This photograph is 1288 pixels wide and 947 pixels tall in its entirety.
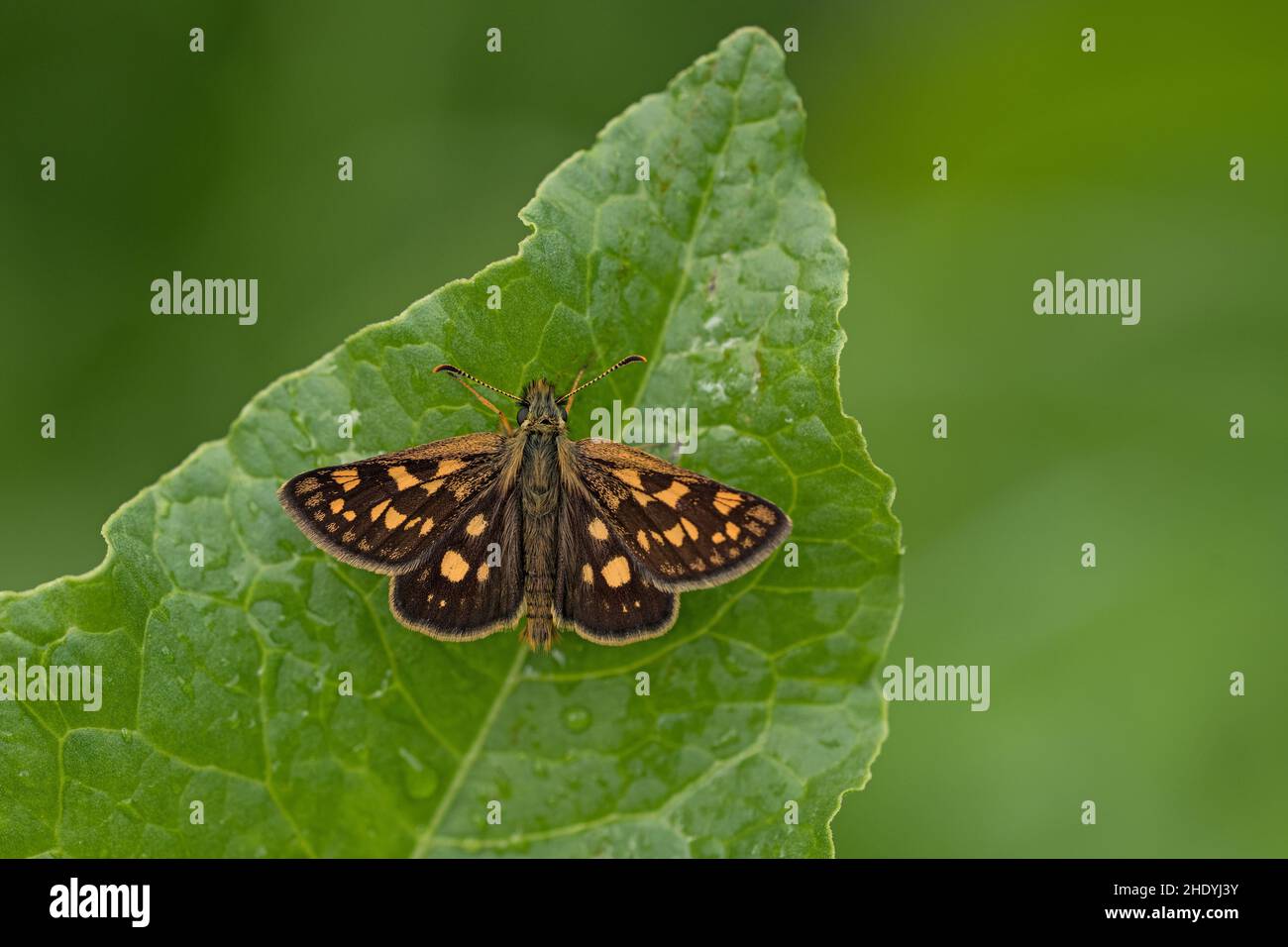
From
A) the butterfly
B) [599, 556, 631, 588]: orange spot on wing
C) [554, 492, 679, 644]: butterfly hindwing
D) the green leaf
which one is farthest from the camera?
[599, 556, 631, 588]: orange spot on wing

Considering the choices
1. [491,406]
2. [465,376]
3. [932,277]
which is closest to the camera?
[465,376]

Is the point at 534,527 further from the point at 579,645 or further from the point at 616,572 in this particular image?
the point at 579,645

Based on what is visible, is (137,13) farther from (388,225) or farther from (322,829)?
(322,829)

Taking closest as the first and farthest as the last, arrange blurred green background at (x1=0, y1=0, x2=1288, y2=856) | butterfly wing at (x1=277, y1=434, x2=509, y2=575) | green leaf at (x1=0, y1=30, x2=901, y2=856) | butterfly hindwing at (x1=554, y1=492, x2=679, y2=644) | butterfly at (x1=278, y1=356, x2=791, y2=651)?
green leaf at (x1=0, y1=30, x2=901, y2=856), butterfly wing at (x1=277, y1=434, x2=509, y2=575), butterfly at (x1=278, y1=356, x2=791, y2=651), butterfly hindwing at (x1=554, y1=492, x2=679, y2=644), blurred green background at (x1=0, y1=0, x2=1288, y2=856)

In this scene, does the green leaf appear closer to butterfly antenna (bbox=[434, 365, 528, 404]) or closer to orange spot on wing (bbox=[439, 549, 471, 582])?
butterfly antenna (bbox=[434, 365, 528, 404])

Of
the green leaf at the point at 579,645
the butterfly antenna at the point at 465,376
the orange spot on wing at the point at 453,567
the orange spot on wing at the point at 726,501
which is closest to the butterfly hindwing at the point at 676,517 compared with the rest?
the orange spot on wing at the point at 726,501

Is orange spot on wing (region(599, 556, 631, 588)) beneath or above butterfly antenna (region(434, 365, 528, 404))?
beneath

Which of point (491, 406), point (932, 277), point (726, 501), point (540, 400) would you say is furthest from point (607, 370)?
point (932, 277)

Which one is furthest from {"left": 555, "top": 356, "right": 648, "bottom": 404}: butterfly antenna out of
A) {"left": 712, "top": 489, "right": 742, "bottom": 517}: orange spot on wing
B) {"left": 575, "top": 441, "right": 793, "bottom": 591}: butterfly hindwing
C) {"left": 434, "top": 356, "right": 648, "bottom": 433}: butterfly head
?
{"left": 712, "top": 489, "right": 742, "bottom": 517}: orange spot on wing
